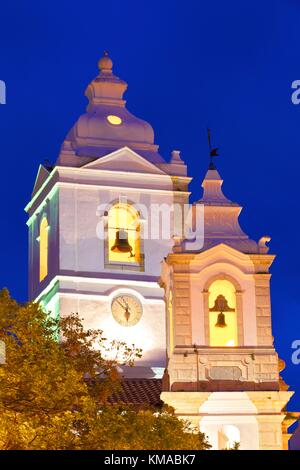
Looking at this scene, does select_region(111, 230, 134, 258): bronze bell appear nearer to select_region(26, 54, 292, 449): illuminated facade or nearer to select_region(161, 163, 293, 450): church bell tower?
select_region(26, 54, 292, 449): illuminated facade

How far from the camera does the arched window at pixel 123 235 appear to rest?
184 feet

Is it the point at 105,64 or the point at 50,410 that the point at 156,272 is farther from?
the point at 50,410

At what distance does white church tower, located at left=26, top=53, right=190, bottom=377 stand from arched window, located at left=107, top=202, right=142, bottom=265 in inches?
1.3

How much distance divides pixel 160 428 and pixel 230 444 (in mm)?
9823

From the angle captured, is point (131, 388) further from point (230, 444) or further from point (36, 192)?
point (36, 192)

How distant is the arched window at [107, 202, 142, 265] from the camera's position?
5603cm

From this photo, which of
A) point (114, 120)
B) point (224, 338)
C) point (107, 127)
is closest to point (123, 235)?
point (107, 127)

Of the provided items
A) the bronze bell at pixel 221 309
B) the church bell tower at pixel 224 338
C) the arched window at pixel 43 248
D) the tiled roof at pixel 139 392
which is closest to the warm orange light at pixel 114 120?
the arched window at pixel 43 248

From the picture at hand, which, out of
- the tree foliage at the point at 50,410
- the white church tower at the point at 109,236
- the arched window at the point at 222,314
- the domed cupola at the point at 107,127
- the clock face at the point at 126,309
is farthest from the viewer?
the domed cupola at the point at 107,127

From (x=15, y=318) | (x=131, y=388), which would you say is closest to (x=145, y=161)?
(x=131, y=388)

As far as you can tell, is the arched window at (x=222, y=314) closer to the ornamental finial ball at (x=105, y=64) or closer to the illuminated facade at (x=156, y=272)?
the illuminated facade at (x=156, y=272)

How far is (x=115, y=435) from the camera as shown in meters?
35.5

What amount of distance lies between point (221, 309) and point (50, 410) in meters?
11.8

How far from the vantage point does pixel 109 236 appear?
56.0m
